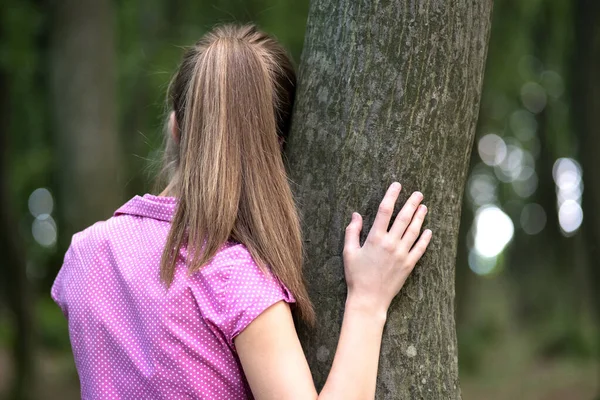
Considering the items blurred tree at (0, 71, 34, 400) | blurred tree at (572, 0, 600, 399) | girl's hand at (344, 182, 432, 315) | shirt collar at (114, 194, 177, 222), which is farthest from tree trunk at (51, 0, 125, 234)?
blurred tree at (572, 0, 600, 399)

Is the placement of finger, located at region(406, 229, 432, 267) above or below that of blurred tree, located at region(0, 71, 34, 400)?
above

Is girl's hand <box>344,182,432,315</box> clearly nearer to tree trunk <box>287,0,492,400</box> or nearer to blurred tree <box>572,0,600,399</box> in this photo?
tree trunk <box>287,0,492,400</box>

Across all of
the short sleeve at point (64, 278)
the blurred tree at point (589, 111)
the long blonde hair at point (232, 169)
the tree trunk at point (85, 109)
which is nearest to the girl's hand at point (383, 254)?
the long blonde hair at point (232, 169)

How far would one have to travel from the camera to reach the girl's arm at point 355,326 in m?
1.92

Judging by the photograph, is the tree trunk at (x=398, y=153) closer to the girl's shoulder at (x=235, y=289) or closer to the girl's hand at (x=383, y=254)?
the girl's hand at (x=383, y=254)

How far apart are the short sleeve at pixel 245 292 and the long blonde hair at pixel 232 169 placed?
3cm

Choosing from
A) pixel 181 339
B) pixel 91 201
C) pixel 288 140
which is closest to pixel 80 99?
pixel 91 201

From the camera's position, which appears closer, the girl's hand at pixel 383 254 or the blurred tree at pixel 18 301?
the girl's hand at pixel 383 254

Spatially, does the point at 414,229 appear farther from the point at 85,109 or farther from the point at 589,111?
the point at 589,111

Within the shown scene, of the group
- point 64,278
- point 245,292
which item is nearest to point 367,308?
point 245,292

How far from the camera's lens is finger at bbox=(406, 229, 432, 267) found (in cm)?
222

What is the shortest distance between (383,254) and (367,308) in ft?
0.52

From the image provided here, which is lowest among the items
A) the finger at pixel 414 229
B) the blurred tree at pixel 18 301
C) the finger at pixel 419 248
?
the blurred tree at pixel 18 301

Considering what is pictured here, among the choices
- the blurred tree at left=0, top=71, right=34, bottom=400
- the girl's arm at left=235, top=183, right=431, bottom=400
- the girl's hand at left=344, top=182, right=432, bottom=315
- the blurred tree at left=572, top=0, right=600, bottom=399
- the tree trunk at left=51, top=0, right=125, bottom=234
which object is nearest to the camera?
the girl's arm at left=235, top=183, right=431, bottom=400
